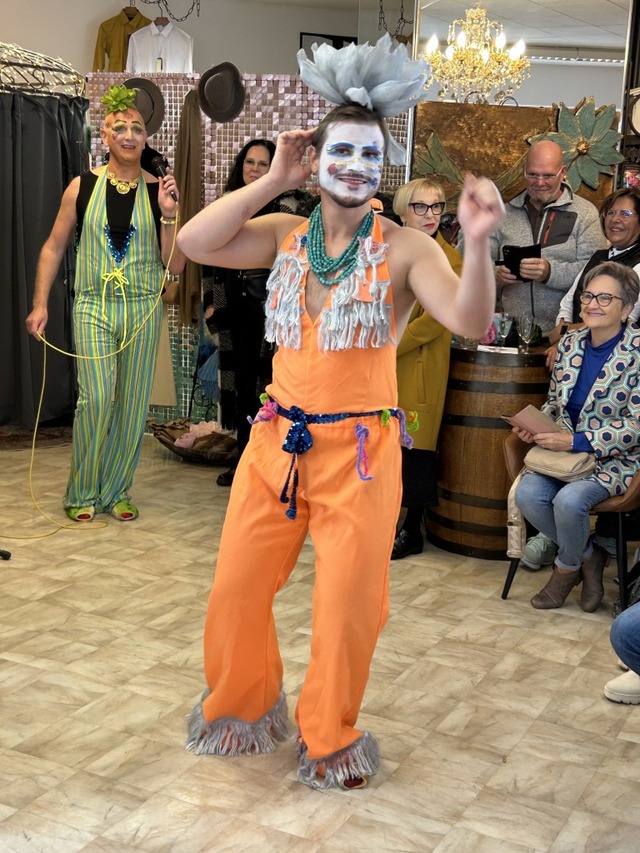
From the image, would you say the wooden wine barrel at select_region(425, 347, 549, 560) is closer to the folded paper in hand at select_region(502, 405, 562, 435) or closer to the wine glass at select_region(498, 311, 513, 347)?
the wine glass at select_region(498, 311, 513, 347)

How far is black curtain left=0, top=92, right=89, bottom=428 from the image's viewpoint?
5871mm

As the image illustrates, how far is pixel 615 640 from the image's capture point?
2570 mm

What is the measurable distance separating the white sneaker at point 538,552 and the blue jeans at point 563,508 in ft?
Answer: 1.29

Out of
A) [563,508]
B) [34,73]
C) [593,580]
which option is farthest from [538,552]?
[34,73]

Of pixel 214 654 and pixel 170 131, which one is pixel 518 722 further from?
pixel 170 131

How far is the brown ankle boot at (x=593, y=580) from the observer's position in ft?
12.6

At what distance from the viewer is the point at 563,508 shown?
12.0 ft

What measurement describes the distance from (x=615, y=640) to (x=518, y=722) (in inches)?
19.2

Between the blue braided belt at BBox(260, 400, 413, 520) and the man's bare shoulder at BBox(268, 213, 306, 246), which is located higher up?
the man's bare shoulder at BBox(268, 213, 306, 246)

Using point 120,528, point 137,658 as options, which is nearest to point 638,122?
point 120,528

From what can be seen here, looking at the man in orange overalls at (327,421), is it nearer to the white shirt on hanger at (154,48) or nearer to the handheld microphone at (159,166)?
the handheld microphone at (159,166)

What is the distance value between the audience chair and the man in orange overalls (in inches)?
53.9

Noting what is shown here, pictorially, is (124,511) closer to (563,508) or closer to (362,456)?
(563,508)

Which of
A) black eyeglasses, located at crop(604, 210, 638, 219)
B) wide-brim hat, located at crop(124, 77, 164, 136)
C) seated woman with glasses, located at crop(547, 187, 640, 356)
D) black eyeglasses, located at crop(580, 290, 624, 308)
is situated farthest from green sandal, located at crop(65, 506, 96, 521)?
black eyeglasses, located at crop(604, 210, 638, 219)
